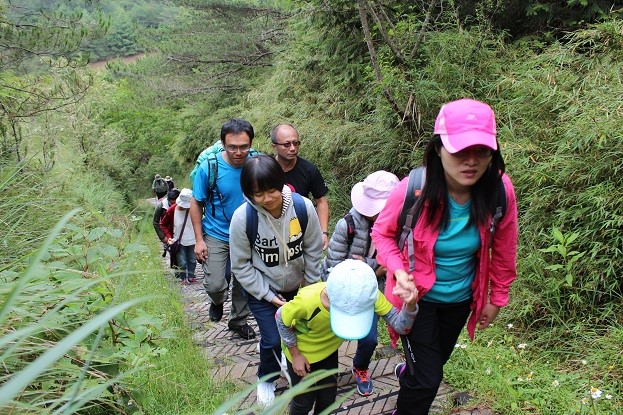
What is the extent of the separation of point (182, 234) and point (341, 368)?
13.5 ft

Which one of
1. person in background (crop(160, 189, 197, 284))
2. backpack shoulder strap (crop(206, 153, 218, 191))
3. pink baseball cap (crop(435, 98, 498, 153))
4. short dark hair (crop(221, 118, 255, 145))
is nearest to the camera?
pink baseball cap (crop(435, 98, 498, 153))

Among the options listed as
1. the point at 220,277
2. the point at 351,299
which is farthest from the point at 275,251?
the point at 220,277

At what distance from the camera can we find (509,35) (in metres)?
5.83

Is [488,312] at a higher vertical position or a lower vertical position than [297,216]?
lower

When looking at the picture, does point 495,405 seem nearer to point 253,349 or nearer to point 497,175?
point 497,175

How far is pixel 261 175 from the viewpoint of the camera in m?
2.46

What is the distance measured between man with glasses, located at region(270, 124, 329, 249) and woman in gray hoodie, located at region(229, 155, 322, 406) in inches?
31.9

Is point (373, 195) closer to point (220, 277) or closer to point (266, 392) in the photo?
point (266, 392)

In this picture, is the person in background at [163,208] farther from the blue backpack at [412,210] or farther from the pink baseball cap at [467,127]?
the pink baseball cap at [467,127]

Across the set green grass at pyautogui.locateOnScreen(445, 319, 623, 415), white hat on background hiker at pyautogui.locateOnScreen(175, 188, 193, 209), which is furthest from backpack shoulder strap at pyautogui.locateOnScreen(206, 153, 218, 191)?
white hat on background hiker at pyautogui.locateOnScreen(175, 188, 193, 209)

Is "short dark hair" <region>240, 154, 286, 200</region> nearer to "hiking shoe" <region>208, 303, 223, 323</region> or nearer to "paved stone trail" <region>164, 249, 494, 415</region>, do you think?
"paved stone trail" <region>164, 249, 494, 415</region>

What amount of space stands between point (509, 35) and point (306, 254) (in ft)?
14.8

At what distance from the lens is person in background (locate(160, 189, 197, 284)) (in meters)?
6.58

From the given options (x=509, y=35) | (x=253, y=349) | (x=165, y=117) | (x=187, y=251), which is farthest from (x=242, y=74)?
(x=253, y=349)
